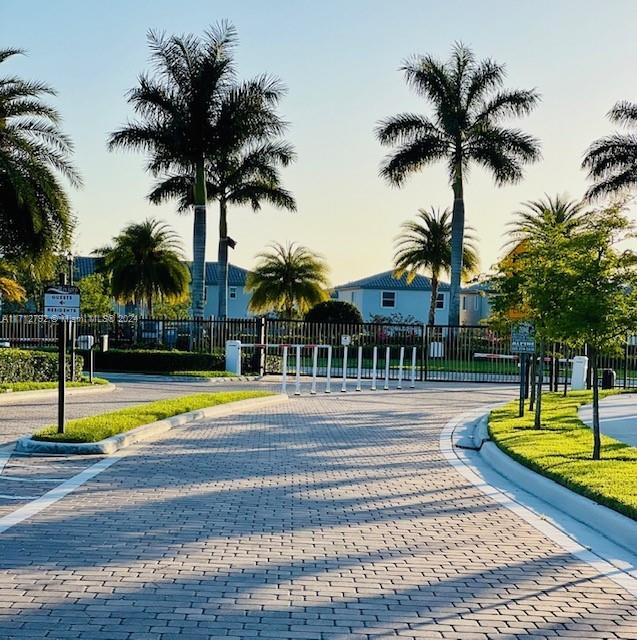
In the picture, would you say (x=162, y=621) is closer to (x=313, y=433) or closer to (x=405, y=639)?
(x=405, y=639)

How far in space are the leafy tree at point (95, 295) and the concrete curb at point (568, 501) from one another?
163 feet

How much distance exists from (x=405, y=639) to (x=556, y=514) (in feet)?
14.7

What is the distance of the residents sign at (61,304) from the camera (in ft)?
42.9

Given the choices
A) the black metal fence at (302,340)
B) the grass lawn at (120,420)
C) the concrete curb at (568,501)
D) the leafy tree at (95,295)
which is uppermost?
the leafy tree at (95,295)

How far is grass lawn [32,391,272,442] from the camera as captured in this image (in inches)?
510

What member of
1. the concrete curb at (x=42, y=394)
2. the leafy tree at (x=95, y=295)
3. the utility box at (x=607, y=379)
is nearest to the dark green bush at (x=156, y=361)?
the concrete curb at (x=42, y=394)

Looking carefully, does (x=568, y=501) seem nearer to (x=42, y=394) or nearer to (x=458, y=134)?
(x=42, y=394)

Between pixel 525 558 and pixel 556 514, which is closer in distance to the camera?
pixel 525 558

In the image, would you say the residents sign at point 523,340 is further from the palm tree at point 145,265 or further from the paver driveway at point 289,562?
the palm tree at point 145,265

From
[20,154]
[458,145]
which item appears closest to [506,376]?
[458,145]

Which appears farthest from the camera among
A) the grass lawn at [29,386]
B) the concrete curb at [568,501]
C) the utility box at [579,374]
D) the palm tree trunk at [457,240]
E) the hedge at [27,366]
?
the palm tree trunk at [457,240]

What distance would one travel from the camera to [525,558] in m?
7.36

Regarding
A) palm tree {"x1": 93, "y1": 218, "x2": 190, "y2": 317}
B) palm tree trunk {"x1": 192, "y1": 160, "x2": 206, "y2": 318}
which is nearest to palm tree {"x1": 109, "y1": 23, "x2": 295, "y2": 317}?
palm tree trunk {"x1": 192, "y1": 160, "x2": 206, "y2": 318}

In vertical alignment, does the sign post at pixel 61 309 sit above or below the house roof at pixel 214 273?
below
